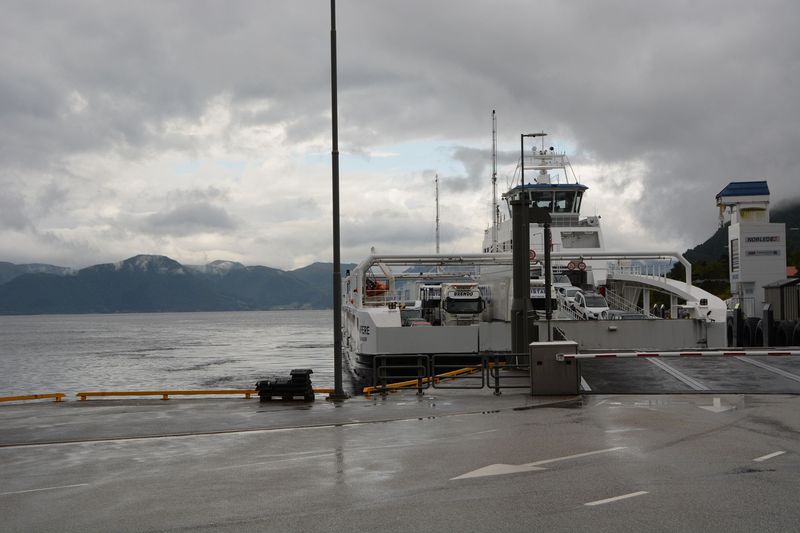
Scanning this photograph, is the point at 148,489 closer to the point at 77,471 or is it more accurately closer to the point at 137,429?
the point at 77,471

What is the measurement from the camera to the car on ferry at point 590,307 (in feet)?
136

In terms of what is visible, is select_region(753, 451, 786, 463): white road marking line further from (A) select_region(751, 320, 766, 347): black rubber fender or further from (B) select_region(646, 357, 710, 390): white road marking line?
(A) select_region(751, 320, 766, 347): black rubber fender

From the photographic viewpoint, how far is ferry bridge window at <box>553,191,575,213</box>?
197 ft

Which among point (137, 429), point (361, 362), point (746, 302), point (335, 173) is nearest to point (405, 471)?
point (137, 429)

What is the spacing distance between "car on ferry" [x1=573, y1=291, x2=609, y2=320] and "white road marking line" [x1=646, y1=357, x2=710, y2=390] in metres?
17.3

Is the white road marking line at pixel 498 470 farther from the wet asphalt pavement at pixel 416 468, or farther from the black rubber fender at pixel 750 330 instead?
the black rubber fender at pixel 750 330

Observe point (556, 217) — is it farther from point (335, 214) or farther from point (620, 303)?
point (335, 214)

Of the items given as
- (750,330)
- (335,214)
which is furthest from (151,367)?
(335,214)

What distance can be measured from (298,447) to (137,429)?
395 cm

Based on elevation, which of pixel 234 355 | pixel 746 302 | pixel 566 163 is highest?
pixel 566 163

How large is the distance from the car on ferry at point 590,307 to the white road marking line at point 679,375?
17.3 metres

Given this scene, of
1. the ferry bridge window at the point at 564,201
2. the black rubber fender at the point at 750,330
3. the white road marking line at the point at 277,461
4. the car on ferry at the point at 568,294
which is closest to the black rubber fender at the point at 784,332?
the black rubber fender at the point at 750,330

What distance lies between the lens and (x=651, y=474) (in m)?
9.23

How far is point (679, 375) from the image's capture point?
20.8 meters
